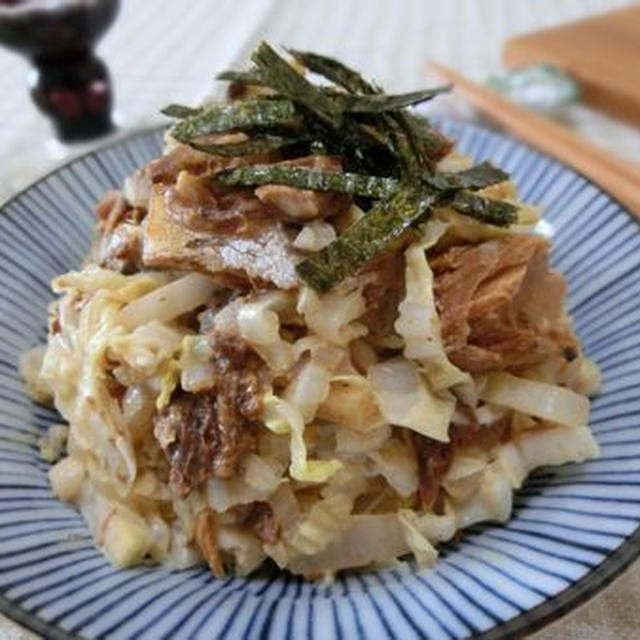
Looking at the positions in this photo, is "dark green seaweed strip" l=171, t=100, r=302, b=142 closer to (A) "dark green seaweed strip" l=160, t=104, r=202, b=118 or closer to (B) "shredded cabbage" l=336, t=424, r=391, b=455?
(A) "dark green seaweed strip" l=160, t=104, r=202, b=118

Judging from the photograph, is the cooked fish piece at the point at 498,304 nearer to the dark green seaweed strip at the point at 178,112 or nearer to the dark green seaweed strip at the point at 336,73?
the dark green seaweed strip at the point at 336,73

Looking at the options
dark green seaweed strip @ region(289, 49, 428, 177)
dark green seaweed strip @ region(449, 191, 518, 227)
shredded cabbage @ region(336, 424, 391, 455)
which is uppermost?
dark green seaweed strip @ region(289, 49, 428, 177)

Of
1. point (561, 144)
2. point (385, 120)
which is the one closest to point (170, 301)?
point (385, 120)

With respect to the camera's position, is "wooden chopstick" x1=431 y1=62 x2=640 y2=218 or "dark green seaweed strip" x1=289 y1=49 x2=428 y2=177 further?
"wooden chopstick" x1=431 y1=62 x2=640 y2=218

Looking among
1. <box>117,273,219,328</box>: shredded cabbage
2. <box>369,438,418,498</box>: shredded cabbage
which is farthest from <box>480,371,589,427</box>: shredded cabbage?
<box>117,273,219,328</box>: shredded cabbage

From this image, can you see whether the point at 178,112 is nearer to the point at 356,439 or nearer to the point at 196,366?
the point at 196,366

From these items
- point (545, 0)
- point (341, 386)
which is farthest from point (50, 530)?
point (545, 0)

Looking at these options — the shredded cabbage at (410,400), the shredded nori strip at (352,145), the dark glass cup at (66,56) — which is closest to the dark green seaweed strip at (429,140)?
the shredded nori strip at (352,145)
